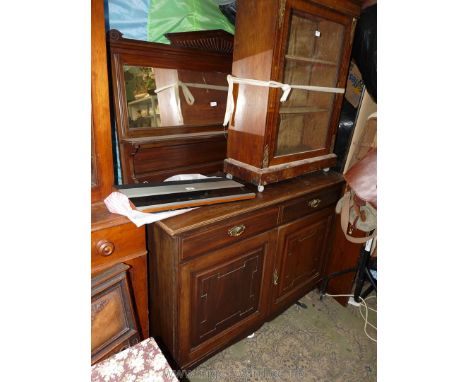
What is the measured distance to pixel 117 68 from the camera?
1.37 meters

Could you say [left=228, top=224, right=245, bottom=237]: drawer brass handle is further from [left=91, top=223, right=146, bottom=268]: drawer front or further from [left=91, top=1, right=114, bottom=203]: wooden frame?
Result: [left=91, top=1, right=114, bottom=203]: wooden frame

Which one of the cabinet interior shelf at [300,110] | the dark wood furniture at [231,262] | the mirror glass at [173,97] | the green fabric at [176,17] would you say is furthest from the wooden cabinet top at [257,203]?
the green fabric at [176,17]

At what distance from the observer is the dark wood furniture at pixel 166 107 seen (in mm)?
1415

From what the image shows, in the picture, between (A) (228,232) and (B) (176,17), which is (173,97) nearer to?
(B) (176,17)

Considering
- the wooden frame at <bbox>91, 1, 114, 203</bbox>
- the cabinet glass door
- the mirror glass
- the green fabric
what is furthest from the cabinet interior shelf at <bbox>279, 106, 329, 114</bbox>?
the wooden frame at <bbox>91, 1, 114, 203</bbox>

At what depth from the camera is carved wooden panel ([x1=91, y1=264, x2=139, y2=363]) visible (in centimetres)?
116

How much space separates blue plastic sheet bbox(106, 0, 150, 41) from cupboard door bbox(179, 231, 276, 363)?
1140 mm

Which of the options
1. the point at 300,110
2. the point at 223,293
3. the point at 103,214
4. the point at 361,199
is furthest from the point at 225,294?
the point at 300,110

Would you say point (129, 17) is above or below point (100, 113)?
above

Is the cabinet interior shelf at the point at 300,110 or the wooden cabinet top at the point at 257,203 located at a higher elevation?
the cabinet interior shelf at the point at 300,110

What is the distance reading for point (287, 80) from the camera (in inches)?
64.9

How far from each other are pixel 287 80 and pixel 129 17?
0.87 metres

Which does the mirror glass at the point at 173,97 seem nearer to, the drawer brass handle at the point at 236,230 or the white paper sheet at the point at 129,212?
the white paper sheet at the point at 129,212

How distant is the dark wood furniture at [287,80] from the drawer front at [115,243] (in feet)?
2.17
